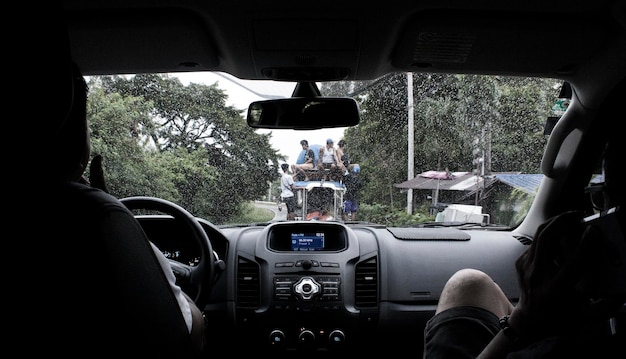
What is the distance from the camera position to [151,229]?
12.7 feet

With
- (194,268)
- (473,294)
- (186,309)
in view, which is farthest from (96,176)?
(473,294)

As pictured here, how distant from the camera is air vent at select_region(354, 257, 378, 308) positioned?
4016 millimetres

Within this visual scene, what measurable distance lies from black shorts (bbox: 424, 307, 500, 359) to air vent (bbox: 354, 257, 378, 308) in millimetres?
1533

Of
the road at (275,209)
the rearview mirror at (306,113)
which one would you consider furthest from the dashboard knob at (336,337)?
the rearview mirror at (306,113)

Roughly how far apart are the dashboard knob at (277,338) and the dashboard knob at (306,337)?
0.14m

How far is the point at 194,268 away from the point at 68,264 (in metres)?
1.51

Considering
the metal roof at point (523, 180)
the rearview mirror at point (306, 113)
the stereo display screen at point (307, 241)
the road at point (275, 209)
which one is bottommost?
the stereo display screen at point (307, 241)

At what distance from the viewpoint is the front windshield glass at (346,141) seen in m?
3.82

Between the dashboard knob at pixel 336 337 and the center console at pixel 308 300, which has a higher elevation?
the center console at pixel 308 300

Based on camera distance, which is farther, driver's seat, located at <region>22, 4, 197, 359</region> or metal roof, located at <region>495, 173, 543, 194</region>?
metal roof, located at <region>495, 173, 543, 194</region>

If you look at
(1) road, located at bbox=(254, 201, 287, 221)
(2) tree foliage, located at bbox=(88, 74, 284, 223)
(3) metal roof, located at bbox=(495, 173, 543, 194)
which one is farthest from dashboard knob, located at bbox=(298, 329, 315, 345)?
(3) metal roof, located at bbox=(495, 173, 543, 194)

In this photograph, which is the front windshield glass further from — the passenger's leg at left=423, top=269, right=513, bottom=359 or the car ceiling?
the passenger's leg at left=423, top=269, right=513, bottom=359

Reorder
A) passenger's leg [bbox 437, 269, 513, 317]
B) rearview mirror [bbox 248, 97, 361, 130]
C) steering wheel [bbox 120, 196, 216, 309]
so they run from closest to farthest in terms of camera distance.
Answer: passenger's leg [bbox 437, 269, 513, 317], steering wheel [bbox 120, 196, 216, 309], rearview mirror [bbox 248, 97, 361, 130]

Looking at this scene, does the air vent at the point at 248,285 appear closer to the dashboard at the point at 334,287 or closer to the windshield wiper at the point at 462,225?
the dashboard at the point at 334,287
